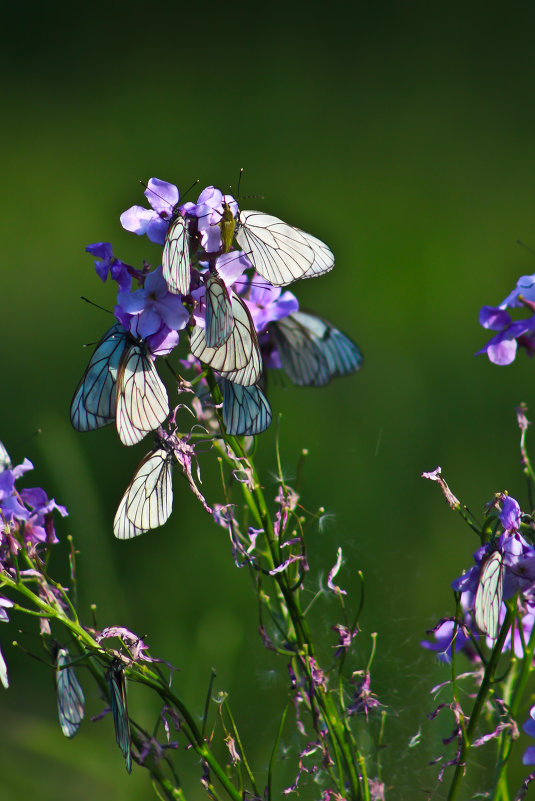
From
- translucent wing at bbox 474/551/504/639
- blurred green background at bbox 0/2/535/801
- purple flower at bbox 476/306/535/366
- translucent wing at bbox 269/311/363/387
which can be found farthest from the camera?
blurred green background at bbox 0/2/535/801

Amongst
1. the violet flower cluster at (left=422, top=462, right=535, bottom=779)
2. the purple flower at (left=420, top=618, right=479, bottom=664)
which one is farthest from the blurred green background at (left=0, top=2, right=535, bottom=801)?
the violet flower cluster at (left=422, top=462, right=535, bottom=779)

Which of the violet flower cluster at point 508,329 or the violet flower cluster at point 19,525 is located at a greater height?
the violet flower cluster at point 508,329

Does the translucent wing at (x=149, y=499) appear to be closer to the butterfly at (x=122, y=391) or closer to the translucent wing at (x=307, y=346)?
the butterfly at (x=122, y=391)

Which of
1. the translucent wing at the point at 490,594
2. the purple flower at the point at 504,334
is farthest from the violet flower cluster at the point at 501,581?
the purple flower at the point at 504,334

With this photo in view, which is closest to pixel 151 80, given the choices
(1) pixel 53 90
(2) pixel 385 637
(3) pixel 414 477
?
(1) pixel 53 90

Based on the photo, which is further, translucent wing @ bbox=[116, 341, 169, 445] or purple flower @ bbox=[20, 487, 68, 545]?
purple flower @ bbox=[20, 487, 68, 545]

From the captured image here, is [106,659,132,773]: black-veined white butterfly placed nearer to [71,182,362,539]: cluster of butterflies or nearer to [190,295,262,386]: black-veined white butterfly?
[71,182,362,539]: cluster of butterflies
